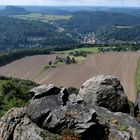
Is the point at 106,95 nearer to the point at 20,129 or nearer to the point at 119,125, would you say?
the point at 119,125

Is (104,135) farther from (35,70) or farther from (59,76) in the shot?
(35,70)

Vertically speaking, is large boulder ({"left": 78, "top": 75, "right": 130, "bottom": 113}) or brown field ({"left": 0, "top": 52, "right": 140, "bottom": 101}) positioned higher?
large boulder ({"left": 78, "top": 75, "right": 130, "bottom": 113})

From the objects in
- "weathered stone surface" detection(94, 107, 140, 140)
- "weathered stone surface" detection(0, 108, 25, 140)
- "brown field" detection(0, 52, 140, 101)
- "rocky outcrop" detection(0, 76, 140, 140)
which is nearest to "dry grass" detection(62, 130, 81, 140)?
"rocky outcrop" detection(0, 76, 140, 140)

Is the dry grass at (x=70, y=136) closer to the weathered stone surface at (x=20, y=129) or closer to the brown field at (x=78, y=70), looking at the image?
the weathered stone surface at (x=20, y=129)

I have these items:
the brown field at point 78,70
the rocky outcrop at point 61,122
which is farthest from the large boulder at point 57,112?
the brown field at point 78,70

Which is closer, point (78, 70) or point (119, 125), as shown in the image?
Answer: point (119, 125)

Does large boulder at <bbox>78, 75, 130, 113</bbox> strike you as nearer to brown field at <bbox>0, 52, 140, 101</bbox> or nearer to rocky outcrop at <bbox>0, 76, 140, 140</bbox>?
rocky outcrop at <bbox>0, 76, 140, 140</bbox>

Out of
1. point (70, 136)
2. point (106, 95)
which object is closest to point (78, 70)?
point (106, 95)
